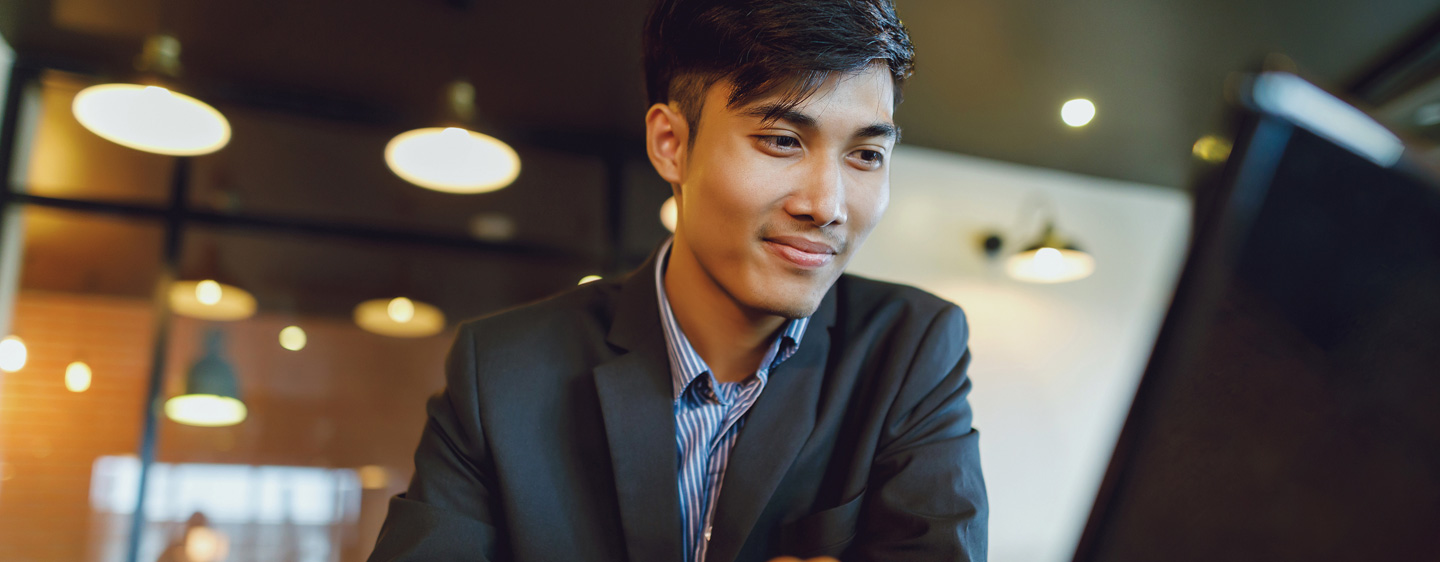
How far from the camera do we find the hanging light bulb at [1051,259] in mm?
5117

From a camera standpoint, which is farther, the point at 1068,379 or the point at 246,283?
the point at 1068,379

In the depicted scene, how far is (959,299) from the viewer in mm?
5566

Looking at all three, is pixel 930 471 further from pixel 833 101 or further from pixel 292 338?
pixel 292 338

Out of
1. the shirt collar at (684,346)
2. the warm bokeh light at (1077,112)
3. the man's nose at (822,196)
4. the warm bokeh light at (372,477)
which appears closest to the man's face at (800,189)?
the man's nose at (822,196)

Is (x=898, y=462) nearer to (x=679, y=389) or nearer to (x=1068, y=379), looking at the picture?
(x=679, y=389)

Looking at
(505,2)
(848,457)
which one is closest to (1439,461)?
(848,457)

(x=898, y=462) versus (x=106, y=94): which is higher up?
(x=106, y=94)

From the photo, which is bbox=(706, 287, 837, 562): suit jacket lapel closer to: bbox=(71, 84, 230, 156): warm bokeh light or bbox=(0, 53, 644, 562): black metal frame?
bbox=(71, 84, 230, 156): warm bokeh light

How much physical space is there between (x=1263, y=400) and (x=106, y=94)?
14.4 feet

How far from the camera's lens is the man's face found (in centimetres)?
118

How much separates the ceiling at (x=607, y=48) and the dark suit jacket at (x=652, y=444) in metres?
2.69

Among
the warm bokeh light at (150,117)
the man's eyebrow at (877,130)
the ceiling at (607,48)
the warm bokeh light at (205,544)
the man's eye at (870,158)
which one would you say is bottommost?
the warm bokeh light at (205,544)

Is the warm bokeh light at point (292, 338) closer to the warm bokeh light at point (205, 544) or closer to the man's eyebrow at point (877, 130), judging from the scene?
the warm bokeh light at point (205, 544)

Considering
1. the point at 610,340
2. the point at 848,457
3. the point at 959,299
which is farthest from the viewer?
the point at 959,299
